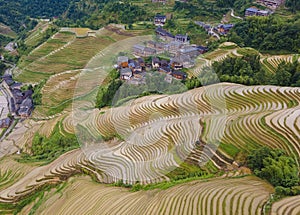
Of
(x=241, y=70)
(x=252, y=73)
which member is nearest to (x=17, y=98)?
(x=241, y=70)

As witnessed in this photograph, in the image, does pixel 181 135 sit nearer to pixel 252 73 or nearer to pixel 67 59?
pixel 252 73

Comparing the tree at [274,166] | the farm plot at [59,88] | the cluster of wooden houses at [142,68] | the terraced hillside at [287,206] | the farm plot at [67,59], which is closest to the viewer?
the terraced hillside at [287,206]

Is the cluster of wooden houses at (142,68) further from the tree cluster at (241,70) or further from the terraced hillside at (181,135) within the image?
the terraced hillside at (181,135)

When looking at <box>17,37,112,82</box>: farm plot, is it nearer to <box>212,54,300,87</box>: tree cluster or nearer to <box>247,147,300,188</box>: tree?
<box>212,54,300,87</box>: tree cluster

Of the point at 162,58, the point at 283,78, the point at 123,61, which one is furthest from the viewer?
the point at 162,58

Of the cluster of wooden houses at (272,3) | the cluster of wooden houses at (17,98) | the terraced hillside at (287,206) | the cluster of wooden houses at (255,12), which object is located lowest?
the cluster of wooden houses at (17,98)

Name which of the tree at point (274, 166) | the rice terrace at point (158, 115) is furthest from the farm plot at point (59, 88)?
the tree at point (274, 166)

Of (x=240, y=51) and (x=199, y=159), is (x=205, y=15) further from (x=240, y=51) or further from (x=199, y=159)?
(x=199, y=159)
